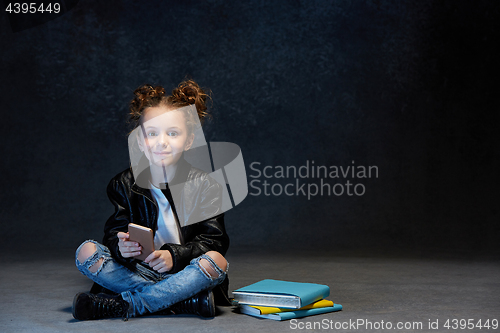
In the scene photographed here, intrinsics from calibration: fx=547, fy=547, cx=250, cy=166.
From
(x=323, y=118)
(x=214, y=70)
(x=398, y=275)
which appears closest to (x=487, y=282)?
(x=398, y=275)

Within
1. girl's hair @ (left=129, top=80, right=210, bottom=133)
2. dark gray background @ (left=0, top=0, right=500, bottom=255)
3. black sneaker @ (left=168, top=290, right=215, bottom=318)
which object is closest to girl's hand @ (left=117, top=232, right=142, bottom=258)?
black sneaker @ (left=168, top=290, right=215, bottom=318)

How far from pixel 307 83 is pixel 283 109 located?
263mm

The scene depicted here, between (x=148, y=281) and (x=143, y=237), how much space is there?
215 mm

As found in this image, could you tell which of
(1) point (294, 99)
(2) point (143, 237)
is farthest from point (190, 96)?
(1) point (294, 99)

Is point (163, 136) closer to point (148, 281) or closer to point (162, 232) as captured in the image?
point (162, 232)

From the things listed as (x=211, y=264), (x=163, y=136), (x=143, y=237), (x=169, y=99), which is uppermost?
(x=169, y=99)

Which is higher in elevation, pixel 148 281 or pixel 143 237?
pixel 143 237

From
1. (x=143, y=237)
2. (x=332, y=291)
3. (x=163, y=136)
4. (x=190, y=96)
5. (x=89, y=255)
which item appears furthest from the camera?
(x=332, y=291)

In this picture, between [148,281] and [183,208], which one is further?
[183,208]

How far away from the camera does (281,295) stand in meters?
1.80

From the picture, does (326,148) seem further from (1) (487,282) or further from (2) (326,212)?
(1) (487,282)

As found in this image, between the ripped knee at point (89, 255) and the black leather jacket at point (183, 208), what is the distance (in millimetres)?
62

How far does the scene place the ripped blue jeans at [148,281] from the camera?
179 cm

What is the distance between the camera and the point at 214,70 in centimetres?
397
